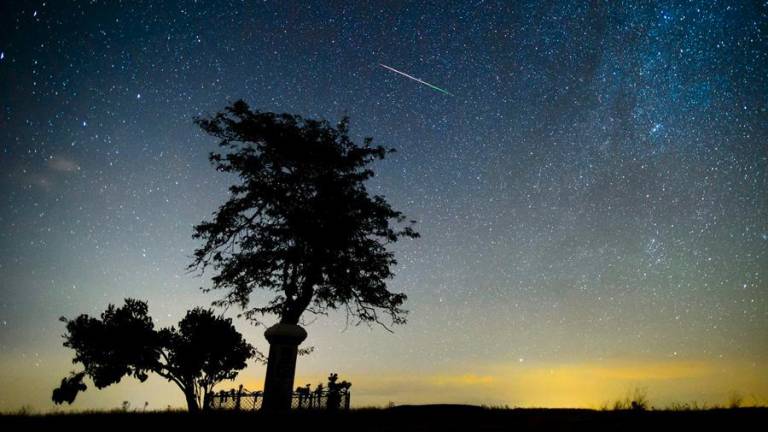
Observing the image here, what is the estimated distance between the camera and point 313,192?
68.6 feet

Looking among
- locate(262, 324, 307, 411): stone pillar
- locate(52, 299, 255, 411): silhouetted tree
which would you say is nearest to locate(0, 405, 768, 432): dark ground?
locate(262, 324, 307, 411): stone pillar

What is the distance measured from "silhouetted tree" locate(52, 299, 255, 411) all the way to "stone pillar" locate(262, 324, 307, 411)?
15.3 m

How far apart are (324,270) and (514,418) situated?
41.2 ft

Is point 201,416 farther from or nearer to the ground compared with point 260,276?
nearer to the ground

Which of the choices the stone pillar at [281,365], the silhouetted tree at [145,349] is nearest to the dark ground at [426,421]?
the stone pillar at [281,365]

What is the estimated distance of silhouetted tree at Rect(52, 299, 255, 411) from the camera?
29.9m

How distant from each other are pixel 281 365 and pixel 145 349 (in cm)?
1860

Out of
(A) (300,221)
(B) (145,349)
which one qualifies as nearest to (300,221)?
(A) (300,221)

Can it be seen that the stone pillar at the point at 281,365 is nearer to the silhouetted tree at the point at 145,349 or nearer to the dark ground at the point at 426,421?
the dark ground at the point at 426,421

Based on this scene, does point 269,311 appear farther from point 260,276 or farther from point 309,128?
point 309,128

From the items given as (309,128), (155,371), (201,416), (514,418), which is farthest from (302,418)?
(155,371)

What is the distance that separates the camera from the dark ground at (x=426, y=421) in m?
7.79

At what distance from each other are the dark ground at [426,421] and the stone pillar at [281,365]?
15.4 ft

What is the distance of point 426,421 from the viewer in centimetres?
945
